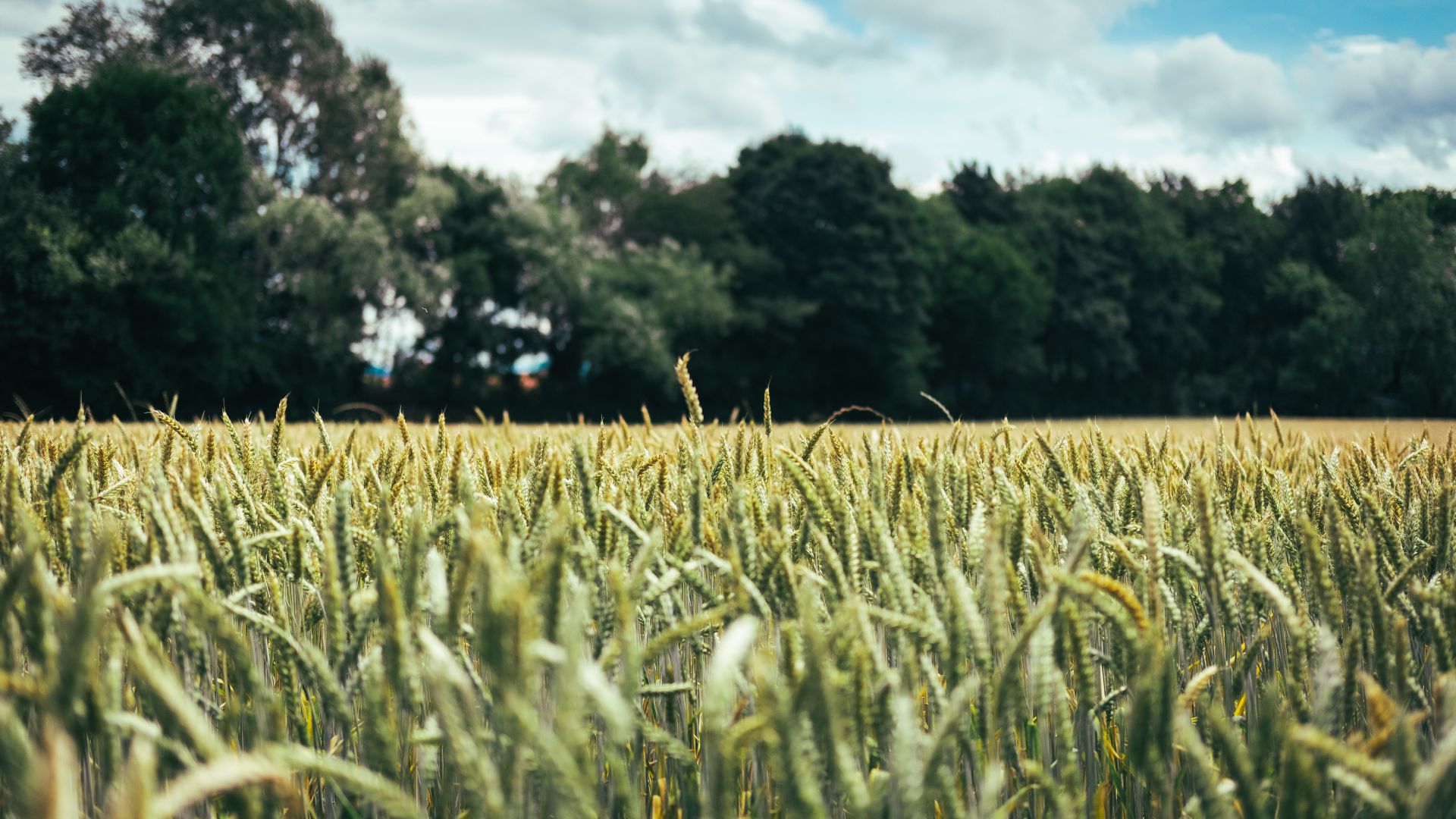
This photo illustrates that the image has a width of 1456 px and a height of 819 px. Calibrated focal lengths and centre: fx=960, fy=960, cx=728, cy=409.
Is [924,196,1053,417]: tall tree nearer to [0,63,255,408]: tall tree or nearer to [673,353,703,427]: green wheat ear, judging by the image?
[0,63,255,408]: tall tree

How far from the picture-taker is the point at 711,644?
226 cm

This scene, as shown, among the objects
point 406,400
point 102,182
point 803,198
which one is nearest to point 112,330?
point 102,182

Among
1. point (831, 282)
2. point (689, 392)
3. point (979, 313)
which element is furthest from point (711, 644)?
point (979, 313)

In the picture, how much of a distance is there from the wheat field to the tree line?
20912 millimetres

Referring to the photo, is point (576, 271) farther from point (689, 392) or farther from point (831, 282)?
point (689, 392)

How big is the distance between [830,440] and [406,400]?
34520mm

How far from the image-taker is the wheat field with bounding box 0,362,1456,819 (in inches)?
39.3

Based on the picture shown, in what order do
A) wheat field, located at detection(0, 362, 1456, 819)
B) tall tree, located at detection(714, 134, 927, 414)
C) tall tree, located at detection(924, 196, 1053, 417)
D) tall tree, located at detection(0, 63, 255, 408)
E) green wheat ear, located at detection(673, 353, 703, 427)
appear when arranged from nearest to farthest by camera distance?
wheat field, located at detection(0, 362, 1456, 819)
green wheat ear, located at detection(673, 353, 703, 427)
tall tree, located at detection(0, 63, 255, 408)
tall tree, located at detection(714, 134, 927, 414)
tall tree, located at detection(924, 196, 1053, 417)

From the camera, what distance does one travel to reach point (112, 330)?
90.7 feet

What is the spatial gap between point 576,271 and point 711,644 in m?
33.9

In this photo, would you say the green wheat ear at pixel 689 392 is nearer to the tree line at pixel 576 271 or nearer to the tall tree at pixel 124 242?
the tree line at pixel 576 271

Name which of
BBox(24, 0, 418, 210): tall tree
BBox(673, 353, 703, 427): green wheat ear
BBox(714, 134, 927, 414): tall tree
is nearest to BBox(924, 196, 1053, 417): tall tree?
BBox(714, 134, 927, 414): tall tree

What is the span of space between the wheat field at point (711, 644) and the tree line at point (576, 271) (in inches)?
823

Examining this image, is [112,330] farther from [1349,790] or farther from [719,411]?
[1349,790]
